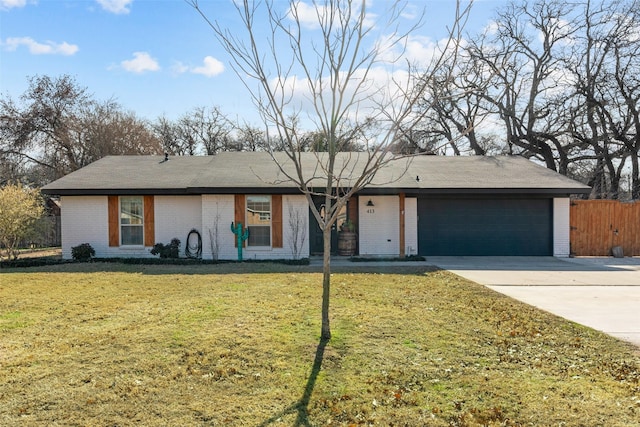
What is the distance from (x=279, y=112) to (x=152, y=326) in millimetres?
3259

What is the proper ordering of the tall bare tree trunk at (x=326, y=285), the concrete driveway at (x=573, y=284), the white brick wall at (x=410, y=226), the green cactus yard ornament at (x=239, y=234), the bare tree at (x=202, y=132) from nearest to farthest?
the tall bare tree trunk at (x=326, y=285)
the concrete driveway at (x=573, y=284)
the green cactus yard ornament at (x=239, y=234)
the white brick wall at (x=410, y=226)
the bare tree at (x=202, y=132)

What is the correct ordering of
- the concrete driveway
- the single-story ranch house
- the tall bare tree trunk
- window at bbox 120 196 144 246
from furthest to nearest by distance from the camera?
window at bbox 120 196 144 246, the single-story ranch house, the concrete driveway, the tall bare tree trunk

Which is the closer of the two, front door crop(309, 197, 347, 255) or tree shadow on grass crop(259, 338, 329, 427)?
tree shadow on grass crop(259, 338, 329, 427)

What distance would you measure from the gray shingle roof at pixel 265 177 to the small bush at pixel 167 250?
1.65 metres

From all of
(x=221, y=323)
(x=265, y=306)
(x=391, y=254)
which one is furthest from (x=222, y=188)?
(x=221, y=323)

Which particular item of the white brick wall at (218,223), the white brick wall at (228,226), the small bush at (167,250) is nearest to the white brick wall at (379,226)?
the white brick wall at (228,226)

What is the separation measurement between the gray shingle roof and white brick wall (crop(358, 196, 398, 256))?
625 millimetres

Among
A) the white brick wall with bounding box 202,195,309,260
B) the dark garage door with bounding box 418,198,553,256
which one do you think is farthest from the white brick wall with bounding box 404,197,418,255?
the white brick wall with bounding box 202,195,309,260

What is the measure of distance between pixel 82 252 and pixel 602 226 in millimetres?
16679

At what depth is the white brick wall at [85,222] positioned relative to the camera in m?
13.4

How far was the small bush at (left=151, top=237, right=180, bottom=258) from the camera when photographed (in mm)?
12992

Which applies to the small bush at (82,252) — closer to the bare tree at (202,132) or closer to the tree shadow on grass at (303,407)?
the tree shadow on grass at (303,407)

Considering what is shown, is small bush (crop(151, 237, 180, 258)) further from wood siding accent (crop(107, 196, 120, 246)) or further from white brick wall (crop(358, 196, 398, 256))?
white brick wall (crop(358, 196, 398, 256))

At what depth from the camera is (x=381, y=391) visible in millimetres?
3627
